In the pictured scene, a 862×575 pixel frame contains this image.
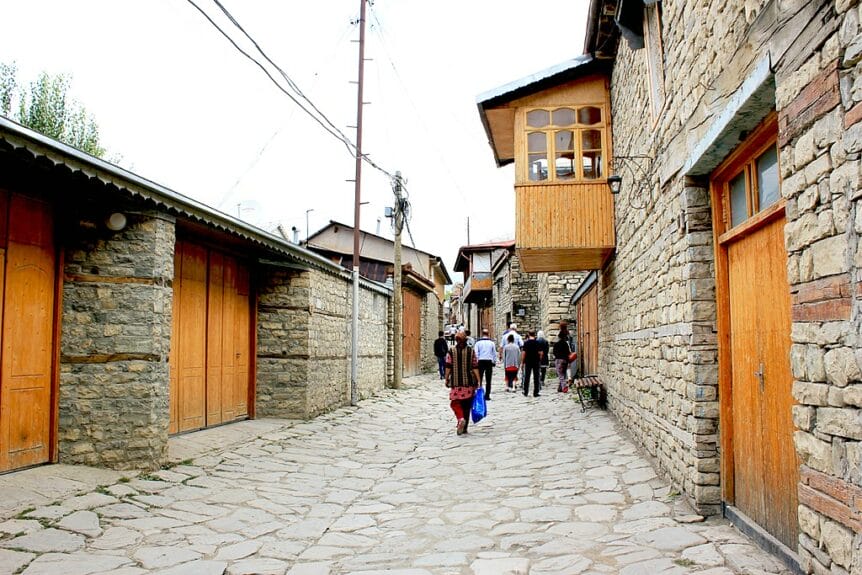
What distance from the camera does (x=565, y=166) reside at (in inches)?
391

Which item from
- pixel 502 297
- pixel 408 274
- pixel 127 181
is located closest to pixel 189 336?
pixel 127 181

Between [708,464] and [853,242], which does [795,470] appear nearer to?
[708,464]

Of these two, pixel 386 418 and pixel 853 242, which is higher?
pixel 853 242

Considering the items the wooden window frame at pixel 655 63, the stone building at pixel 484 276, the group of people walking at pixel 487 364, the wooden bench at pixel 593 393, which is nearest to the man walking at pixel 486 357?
the group of people walking at pixel 487 364

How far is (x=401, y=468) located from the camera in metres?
8.02

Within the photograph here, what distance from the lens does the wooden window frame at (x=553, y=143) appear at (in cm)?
982

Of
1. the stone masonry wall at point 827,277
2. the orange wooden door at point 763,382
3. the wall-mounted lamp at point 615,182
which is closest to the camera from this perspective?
the stone masonry wall at point 827,277

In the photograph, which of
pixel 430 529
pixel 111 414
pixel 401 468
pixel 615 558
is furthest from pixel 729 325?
pixel 111 414

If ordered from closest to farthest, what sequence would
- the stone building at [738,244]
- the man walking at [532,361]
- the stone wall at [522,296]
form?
the stone building at [738,244], the man walking at [532,361], the stone wall at [522,296]

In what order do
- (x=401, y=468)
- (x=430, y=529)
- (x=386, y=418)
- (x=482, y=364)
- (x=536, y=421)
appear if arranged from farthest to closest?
(x=482, y=364)
(x=386, y=418)
(x=536, y=421)
(x=401, y=468)
(x=430, y=529)

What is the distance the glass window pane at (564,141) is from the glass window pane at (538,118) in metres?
0.25

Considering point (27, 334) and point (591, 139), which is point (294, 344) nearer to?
point (27, 334)

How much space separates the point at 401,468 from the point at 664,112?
486 cm

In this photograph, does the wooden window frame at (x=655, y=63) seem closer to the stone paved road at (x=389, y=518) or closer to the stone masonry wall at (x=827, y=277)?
the stone masonry wall at (x=827, y=277)
